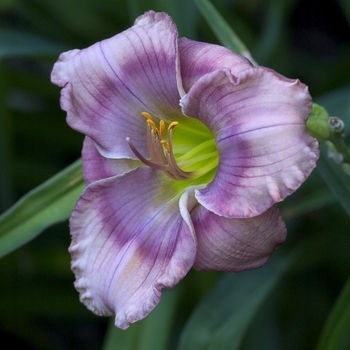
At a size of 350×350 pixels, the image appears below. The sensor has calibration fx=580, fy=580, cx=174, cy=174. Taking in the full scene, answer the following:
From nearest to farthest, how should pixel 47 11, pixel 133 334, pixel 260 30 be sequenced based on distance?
pixel 133 334 < pixel 47 11 < pixel 260 30

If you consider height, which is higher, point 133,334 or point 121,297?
point 121,297

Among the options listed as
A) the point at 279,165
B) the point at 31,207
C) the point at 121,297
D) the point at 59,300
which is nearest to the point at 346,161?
the point at 279,165

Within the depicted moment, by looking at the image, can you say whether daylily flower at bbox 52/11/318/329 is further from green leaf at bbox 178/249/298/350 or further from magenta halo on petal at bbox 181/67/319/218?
green leaf at bbox 178/249/298/350

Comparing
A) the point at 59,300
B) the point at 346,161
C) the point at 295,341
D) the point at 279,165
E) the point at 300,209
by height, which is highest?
the point at 279,165

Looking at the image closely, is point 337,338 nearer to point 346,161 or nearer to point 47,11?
point 346,161

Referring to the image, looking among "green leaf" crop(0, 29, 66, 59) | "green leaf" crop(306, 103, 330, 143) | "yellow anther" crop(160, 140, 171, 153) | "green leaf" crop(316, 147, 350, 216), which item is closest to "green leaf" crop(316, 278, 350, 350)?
"green leaf" crop(316, 147, 350, 216)
